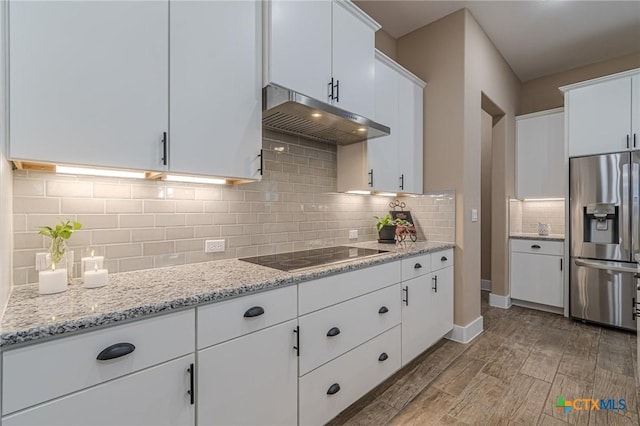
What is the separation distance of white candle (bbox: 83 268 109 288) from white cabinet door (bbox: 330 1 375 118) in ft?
5.32

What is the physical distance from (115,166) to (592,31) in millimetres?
4685

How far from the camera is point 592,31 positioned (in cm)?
328

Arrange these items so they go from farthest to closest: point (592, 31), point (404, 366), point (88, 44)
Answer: point (592, 31), point (404, 366), point (88, 44)

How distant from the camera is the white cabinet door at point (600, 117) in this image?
3.14m

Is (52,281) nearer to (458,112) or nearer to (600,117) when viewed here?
(458,112)

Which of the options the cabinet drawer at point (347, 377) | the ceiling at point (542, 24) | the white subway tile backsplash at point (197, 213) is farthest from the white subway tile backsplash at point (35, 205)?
the ceiling at point (542, 24)

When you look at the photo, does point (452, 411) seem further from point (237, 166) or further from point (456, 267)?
point (237, 166)

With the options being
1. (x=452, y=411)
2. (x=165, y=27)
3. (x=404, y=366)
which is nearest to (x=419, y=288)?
(x=404, y=366)

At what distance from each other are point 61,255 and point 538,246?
15.0 ft

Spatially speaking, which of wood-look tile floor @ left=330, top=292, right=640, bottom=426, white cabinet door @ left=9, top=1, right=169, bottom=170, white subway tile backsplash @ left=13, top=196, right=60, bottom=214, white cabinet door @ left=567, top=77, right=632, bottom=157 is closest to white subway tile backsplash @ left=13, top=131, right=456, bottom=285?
white subway tile backsplash @ left=13, top=196, right=60, bottom=214

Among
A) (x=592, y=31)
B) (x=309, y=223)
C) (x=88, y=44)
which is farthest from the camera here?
(x=592, y=31)

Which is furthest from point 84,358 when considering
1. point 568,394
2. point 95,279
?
point 568,394

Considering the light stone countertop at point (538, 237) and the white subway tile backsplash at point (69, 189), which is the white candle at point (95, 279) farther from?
the light stone countertop at point (538, 237)

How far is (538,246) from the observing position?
12.4ft
